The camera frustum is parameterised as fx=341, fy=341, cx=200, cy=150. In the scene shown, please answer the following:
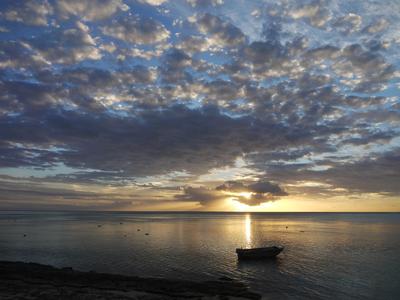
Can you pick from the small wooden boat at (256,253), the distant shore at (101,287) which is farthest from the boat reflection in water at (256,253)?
the distant shore at (101,287)

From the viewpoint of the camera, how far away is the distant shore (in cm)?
4078

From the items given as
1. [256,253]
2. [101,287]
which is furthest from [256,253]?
[101,287]

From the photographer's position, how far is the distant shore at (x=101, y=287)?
40.8 meters

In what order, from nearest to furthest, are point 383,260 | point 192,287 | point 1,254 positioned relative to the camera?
point 192,287
point 383,260
point 1,254

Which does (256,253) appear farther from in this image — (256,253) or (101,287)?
(101,287)

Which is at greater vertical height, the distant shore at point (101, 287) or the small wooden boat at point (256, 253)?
the small wooden boat at point (256, 253)

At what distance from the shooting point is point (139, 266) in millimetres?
66438

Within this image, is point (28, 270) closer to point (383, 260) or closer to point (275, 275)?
point (275, 275)

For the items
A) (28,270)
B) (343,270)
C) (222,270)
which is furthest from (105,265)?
(343,270)

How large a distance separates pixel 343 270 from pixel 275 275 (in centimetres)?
1412

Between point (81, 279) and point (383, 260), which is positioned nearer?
point (81, 279)

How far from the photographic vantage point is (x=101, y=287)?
44.9m

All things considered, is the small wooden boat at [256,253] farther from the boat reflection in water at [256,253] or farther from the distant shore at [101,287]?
the distant shore at [101,287]

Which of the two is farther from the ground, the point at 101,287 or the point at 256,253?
the point at 256,253
